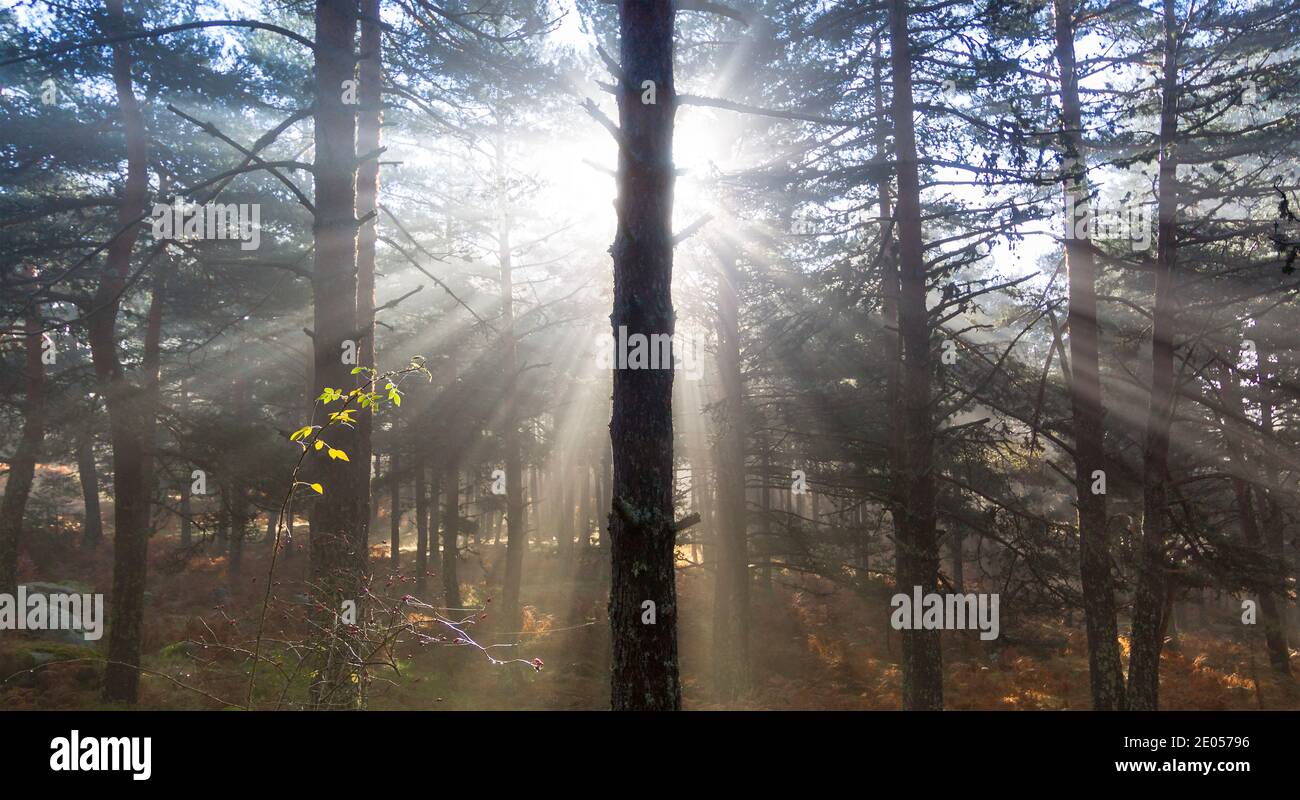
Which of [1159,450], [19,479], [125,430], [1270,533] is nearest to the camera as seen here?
[1159,450]

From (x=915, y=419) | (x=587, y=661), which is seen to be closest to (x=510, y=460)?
(x=587, y=661)

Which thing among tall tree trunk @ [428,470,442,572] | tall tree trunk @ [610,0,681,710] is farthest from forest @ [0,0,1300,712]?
tall tree trunk @ [428,470,442,572]

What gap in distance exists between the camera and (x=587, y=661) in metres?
18.8

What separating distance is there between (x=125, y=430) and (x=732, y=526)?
11747 millimetres

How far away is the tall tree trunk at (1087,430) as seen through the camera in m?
9.75

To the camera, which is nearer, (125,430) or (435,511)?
(125,430)

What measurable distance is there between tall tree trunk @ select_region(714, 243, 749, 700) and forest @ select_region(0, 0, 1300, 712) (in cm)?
11

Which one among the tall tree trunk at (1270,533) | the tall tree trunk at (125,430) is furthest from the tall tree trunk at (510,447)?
the tall tree trunk at (1270,533)

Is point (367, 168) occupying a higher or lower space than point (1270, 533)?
higher

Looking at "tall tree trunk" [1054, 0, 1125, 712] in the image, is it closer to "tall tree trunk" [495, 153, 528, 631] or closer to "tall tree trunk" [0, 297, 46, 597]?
"tall tree trunk" [495, 153, 528, 631]

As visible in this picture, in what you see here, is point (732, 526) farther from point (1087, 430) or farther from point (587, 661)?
point (1087, 430)

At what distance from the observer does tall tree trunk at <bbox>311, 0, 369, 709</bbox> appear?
6570mm

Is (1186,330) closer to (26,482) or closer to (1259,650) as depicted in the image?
(1259,650)

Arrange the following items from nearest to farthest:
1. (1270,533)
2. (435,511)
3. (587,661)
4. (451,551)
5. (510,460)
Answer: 1. (1270,533)
2. (587,661)
3. (510,460)
4. (451,551)
5. (435,511)
